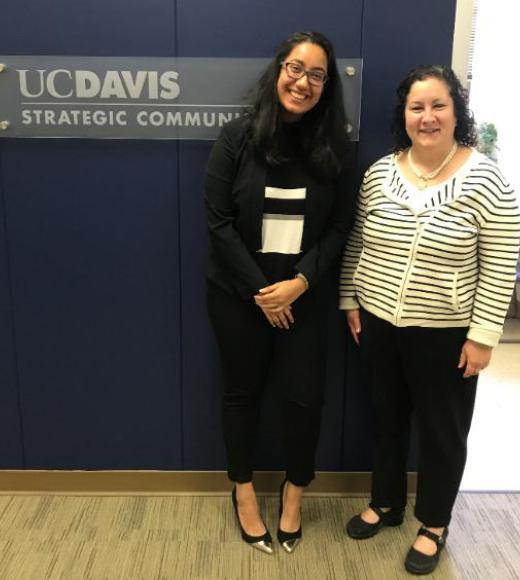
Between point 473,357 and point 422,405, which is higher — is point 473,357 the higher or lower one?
the higher one

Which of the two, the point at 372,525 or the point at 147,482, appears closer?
the point at 372,525

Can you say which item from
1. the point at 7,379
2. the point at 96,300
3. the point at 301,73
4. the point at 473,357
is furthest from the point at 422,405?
the point at 7,379

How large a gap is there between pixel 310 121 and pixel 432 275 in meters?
0.59

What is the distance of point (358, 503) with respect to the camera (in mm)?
2252

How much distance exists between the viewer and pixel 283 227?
5.84ft

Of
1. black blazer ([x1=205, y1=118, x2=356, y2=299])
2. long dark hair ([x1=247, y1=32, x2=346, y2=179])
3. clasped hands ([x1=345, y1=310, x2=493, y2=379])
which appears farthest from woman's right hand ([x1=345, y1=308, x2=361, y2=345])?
long dark hair ([x1=247, y1=32, x2=346, y2=179])

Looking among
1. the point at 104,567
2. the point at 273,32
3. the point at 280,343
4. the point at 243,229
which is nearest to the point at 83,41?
the point at 273,32

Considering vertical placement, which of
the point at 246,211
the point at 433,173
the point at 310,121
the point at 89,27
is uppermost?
the point at 89,27

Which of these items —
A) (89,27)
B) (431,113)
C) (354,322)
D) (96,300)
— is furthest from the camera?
(96,300)

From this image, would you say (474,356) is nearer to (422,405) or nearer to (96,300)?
(422,405)

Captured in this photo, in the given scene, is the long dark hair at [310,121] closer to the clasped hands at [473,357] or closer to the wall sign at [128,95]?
the wall sign at [128,95]

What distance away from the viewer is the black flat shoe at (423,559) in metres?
1.89

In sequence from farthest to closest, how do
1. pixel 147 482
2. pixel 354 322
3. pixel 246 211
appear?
pixel 147 482 → pixel 354 322 → pixel 246 211

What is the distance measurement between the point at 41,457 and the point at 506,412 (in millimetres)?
2311
